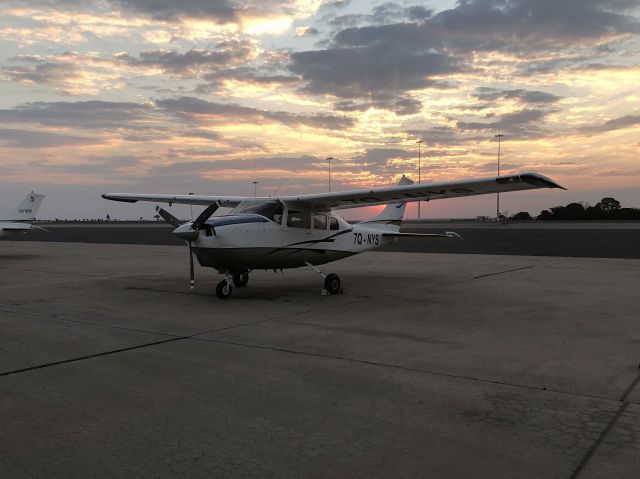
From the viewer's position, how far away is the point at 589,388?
4.95m

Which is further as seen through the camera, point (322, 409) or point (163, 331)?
point (163, 331)

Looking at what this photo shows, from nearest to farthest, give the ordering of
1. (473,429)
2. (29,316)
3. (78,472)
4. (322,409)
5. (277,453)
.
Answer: (78,472), (277,453), (473,429), (322,409), (29,316)

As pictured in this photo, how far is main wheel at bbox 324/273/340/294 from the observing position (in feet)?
37.8

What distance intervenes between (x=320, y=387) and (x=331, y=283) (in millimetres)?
6587

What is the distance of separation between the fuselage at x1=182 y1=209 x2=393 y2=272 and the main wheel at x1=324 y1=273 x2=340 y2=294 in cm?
87

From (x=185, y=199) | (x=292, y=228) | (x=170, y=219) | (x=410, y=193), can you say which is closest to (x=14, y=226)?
(x=185, y=199)

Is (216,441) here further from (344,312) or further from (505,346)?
(344,312)

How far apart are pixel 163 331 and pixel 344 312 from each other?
327cm

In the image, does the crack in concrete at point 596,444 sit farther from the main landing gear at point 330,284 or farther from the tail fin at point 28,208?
the tail fin at point 28,208

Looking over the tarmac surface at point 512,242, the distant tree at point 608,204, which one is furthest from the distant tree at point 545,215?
the tarmac surface at point 512,242

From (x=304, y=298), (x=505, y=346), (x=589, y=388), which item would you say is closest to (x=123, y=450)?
(x=589, y=388)

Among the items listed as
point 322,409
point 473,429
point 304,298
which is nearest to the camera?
point 473,429

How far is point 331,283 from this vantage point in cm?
1155

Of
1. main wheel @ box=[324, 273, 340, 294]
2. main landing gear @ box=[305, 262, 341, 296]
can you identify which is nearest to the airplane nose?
main landing gear @ box=[305, 262, 341, 296]
